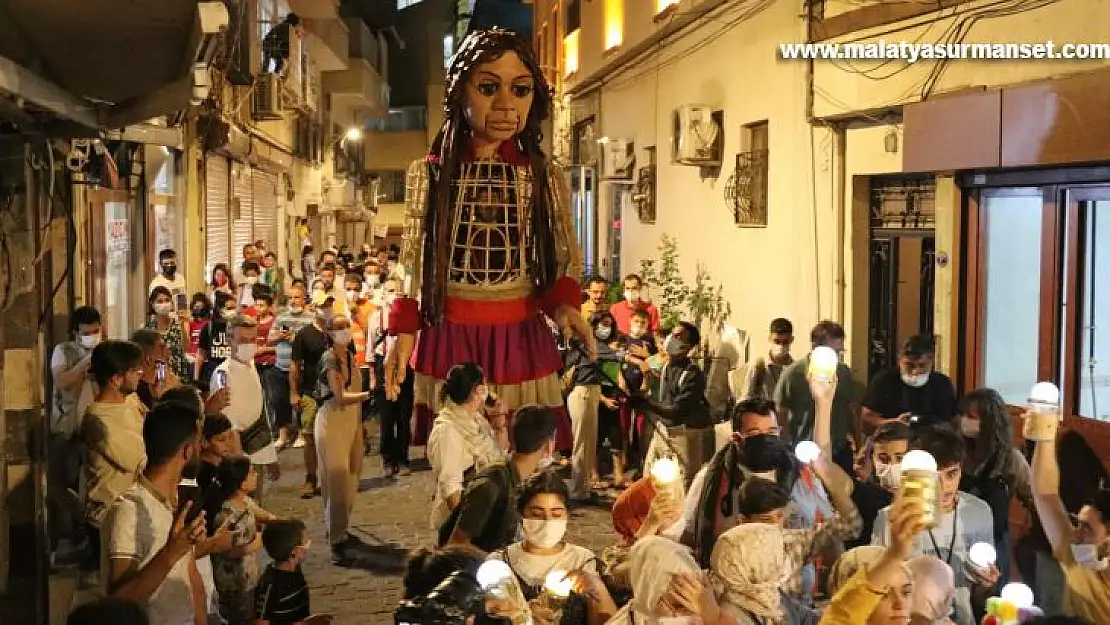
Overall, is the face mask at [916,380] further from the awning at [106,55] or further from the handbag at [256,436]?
the awning at [106,55]

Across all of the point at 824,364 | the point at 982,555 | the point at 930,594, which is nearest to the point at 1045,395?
the point at 982,555

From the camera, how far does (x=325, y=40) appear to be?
101ft

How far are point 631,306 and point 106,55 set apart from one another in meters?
7.08

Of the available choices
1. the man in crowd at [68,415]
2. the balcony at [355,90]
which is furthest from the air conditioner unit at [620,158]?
the balcony at [355,90]

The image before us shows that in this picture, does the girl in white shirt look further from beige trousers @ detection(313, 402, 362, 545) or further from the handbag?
beige trousers @ detection(313, 402, 362, 545)

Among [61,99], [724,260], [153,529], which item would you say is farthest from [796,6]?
[153,529]

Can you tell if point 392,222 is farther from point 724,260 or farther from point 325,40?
point 724,260

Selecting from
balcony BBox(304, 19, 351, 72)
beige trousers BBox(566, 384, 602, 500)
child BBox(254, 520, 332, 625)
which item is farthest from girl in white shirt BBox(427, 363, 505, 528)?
balcony BBox(304, 19, 351, 72)

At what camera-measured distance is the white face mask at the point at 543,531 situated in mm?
4777

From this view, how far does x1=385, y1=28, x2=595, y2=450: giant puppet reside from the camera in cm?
589

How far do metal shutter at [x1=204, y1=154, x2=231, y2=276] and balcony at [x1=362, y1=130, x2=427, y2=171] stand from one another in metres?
29.0

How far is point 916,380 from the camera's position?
7754 millimetres

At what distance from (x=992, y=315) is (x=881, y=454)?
4.09 m

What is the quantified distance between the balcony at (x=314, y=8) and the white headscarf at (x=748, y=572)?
2316cm
